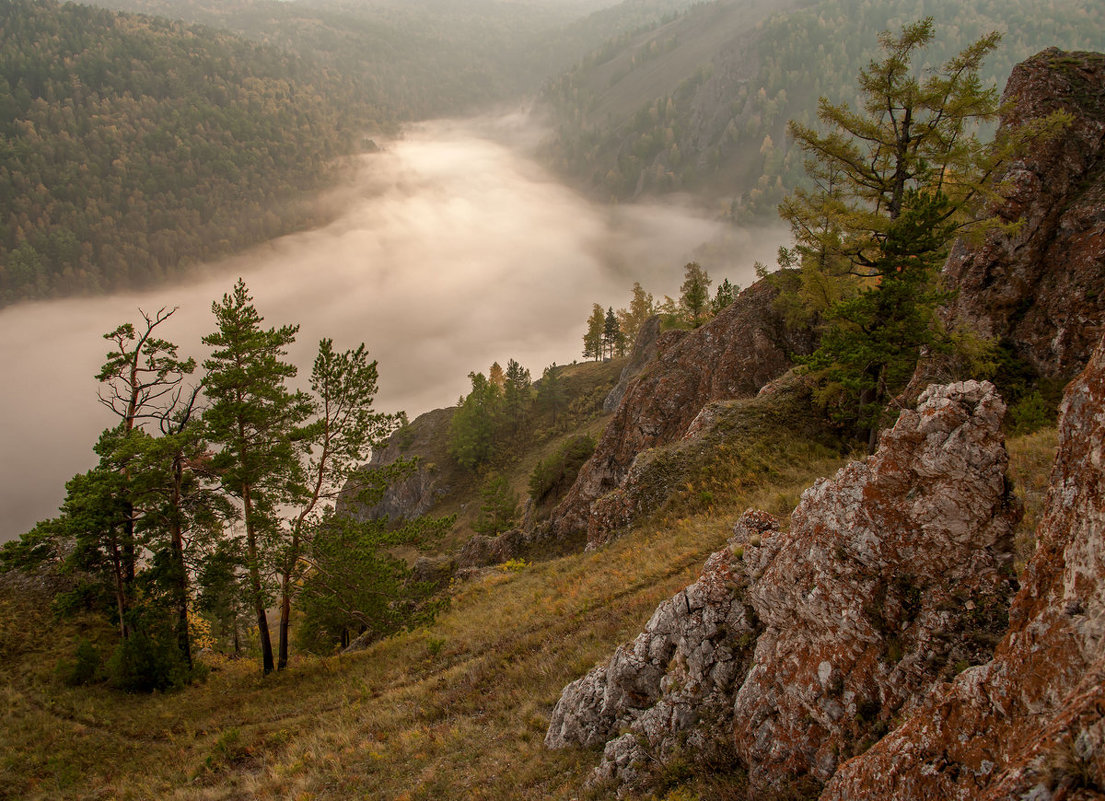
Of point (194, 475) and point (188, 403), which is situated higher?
point (188, 403)

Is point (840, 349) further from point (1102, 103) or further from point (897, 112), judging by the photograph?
point (1102, 103)

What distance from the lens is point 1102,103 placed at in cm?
1950

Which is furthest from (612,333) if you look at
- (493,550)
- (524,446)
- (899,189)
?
(899,189)

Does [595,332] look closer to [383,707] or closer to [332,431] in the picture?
[332,431]

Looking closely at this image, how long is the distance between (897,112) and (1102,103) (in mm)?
8467

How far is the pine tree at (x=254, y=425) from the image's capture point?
19.5 meters

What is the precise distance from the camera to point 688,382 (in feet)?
121

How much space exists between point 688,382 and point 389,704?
90.4ft

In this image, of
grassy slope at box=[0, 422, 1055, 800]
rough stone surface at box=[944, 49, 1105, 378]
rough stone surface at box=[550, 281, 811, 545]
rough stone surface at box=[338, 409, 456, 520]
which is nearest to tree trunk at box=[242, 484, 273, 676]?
grassy slope at box=[0, 422, 1055, 800]

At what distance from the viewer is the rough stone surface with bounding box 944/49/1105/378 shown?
17.0m

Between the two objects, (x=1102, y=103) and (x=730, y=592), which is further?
(x=1102, y=103)

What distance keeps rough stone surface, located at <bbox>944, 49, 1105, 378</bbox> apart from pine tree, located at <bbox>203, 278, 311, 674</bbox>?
85.4 feet

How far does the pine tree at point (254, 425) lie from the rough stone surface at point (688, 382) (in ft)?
58.6

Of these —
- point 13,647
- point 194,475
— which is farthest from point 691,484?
point 13,647
